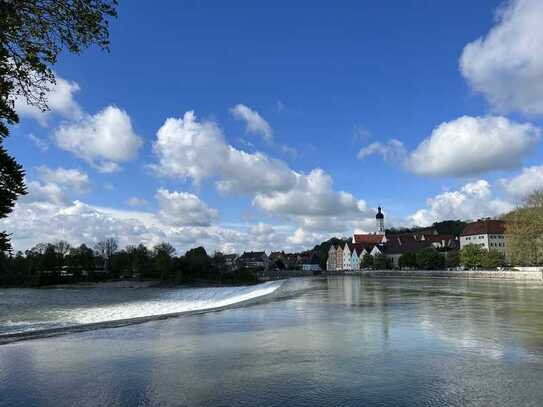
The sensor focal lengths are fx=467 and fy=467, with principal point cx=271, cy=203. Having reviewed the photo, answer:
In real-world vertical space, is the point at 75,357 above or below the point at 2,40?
below

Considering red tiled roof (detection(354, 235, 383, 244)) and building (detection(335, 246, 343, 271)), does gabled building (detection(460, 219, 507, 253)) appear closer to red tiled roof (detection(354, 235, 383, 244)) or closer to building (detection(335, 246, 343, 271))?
red tiled roof (detection(354, 235, 383, 244))

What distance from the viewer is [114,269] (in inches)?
5044

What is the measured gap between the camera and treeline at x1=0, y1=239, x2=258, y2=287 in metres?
114

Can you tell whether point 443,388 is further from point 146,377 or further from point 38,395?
point 38,395

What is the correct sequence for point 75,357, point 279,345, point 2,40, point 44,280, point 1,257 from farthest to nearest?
point 44,280 < point 1,257 < point 279,345 < point 75,357 < point 2,40

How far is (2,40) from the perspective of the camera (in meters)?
7.78

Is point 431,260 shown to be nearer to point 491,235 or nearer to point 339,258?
point 491,235

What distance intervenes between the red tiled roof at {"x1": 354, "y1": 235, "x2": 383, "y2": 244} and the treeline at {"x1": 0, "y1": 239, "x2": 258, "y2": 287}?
70923mm

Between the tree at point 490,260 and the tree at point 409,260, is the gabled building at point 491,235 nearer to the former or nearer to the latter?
the tree at point 409,260

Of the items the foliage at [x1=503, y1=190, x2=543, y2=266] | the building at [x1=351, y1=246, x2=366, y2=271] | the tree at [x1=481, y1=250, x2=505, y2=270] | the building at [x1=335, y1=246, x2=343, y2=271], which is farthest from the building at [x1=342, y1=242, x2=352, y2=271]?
the foliage at [x1=503, y1=190, x2=543, y2=266]

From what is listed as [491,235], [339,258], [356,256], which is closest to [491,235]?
[491,235]

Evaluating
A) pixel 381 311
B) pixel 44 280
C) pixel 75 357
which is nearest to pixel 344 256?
pixel 44 280

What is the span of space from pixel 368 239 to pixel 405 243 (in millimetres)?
30328

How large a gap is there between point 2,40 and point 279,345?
921 cm
